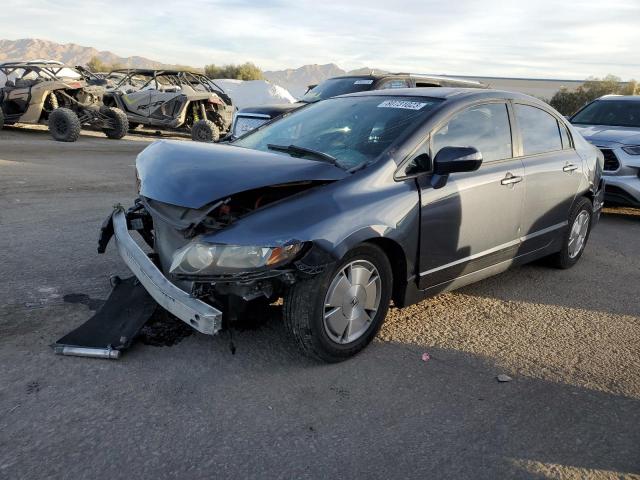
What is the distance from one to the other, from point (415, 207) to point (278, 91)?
28.9m

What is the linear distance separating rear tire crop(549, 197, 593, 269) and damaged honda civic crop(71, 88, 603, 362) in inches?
19.5

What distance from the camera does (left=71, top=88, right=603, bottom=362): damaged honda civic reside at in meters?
3.19

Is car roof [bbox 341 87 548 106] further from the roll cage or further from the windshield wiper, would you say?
the roll cage

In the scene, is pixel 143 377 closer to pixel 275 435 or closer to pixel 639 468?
pixel 275 435

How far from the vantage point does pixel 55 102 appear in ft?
46.8

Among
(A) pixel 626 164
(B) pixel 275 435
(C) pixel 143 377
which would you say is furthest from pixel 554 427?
(A) pixel 626 164

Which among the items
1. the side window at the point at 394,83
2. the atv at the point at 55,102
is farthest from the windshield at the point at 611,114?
the atv at the point at 55,102

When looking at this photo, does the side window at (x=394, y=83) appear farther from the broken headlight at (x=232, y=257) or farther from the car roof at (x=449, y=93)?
the broken headlight at (x=232, y=257)

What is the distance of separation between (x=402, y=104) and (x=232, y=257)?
6.31 ft

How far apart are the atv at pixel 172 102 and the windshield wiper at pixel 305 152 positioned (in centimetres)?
1082

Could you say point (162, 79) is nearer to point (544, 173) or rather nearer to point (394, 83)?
point (394, 83)

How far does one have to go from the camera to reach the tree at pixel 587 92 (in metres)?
33.3

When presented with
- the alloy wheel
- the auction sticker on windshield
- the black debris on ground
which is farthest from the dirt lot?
the auction sticker on windshield

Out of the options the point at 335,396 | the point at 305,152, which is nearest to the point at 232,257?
the point at 335,396
